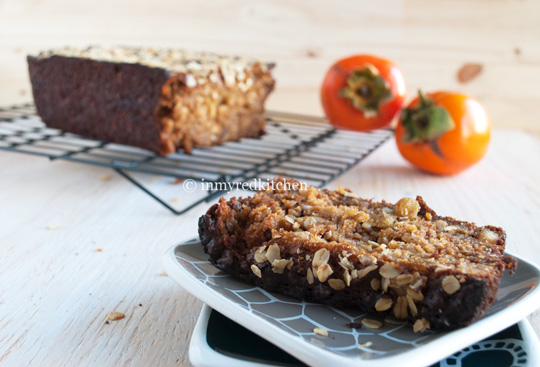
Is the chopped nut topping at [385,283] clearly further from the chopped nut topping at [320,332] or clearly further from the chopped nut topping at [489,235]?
the chopped nut topping at [489,235]

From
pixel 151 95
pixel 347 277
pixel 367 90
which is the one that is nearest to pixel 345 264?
pixel 347 277

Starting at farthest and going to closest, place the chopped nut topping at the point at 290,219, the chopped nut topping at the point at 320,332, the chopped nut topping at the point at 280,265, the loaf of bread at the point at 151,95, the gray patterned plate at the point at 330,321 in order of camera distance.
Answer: the loaf of bread at the point at 151,95 → the chopped nut topping at the point at 290,219 → the chopped nut topping at the point at 280,265 → the chopped nut topping at the point at 320,332 → the gray patterned plate at the point at 330,321

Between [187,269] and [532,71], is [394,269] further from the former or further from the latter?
[532,71]

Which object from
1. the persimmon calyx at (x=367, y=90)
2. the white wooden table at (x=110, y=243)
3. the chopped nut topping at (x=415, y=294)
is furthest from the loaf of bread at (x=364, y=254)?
the persimmon calyx at (x=367, y=90)

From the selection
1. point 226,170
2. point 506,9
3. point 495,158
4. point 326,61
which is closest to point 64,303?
point 226,170

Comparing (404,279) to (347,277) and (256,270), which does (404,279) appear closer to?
(347,277)

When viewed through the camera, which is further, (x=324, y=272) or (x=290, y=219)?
(x=290, y=219)
